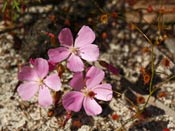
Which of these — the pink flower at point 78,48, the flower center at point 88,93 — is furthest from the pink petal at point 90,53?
the flower center at point 88,93

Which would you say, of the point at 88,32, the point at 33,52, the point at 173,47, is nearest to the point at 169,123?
the point at 173,47

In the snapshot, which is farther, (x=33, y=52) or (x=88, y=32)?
(x=33, y=52)

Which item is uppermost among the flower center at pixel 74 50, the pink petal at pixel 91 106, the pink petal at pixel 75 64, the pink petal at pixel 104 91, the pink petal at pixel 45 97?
the flower center at pixel 74 50

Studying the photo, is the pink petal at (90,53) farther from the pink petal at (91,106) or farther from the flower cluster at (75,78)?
the pink petal at (91,106)

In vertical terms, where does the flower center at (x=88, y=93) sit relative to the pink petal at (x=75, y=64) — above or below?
below

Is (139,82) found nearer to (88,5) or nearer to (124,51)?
(124,51)

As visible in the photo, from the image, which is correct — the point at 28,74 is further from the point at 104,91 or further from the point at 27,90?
the point at 104,91
